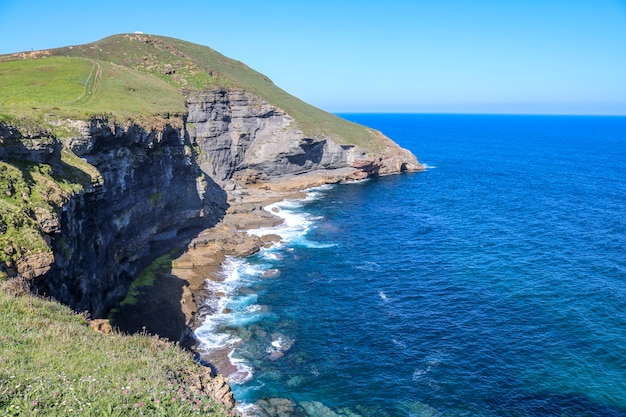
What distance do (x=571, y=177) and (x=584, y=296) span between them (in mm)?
83769

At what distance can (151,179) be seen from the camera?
58062mm

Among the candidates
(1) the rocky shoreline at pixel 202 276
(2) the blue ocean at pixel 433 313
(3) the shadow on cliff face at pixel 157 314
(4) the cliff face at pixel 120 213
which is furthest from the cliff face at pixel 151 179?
(2) the blue ocean at pixel 433 313

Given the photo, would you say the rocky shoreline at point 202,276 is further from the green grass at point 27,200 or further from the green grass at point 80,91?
the green grass at point 80,91

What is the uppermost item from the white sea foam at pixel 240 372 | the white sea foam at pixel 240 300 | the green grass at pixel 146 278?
the green grass at pixel 146 278

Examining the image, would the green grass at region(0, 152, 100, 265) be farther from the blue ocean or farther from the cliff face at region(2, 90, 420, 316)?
the blue ocean

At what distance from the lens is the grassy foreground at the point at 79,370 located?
53.6ft

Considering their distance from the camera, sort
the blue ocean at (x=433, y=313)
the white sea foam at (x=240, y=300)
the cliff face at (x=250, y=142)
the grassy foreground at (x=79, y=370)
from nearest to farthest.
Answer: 1. the grassy foreground at (x=79, y=370)
2. the blue ocean at (x=433, y=313)
3. the white sea foam at (x=240, y=300)
4. the cliff face at (x=250, y=142)

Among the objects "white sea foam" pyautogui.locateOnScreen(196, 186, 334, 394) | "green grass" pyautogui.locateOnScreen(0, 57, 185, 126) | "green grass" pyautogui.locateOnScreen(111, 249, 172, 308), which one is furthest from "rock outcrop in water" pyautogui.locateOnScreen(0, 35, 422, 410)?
"white sea foam" pyautogui.locateOnScreen(196, 186, 334, 394)

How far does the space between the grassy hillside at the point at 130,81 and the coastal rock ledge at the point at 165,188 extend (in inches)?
155

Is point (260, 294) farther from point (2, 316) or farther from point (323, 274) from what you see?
point (2, 316)

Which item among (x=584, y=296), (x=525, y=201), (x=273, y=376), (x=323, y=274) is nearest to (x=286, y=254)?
(x=323, y=274)

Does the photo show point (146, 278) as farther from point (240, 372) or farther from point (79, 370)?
point (79, 370)

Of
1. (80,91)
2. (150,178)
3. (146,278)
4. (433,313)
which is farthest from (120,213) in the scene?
(433,313)

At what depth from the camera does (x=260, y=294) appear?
2192 inches
